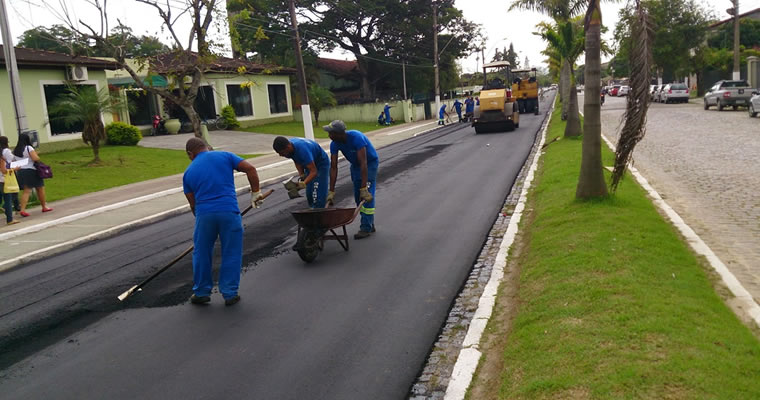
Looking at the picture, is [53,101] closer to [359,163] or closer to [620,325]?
[359,163]

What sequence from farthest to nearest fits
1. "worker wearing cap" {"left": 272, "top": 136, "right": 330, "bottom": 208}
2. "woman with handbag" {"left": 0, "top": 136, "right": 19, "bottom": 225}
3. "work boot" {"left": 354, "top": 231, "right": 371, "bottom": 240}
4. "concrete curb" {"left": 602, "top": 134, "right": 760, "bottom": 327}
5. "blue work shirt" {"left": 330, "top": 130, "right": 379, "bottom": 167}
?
"woman with handbag" {"left": 0, "top": 136, "right": 19, "bottom": 225} → "work boot" {"left": 354, "top": 231, "right": 371, "bottom": 240} → "blue work shirt" {"left": 330, "top": 130, "right": 379, "bottom": 167} → "worker wearing cap" {"left": 272, "top": 136, "right": 330, "bottom": 208} → "concrete curb" {"left": 602, "top": 134, "right": 760, "bottom": 327}

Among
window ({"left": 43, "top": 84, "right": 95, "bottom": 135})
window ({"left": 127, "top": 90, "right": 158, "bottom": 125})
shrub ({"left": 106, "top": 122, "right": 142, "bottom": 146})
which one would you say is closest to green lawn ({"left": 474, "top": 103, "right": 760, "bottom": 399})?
shrub ({"left": 106, "top": 122, "right": 142, "bottom": 146})

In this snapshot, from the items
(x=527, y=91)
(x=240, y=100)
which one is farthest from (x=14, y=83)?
(x=527, y=91)

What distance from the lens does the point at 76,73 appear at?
2441 cm

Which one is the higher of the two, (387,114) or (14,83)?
(14,83)

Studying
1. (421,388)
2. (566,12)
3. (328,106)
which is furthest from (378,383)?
(328,106)

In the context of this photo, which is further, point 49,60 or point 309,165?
point 49,60

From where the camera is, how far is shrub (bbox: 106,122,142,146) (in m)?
25.5

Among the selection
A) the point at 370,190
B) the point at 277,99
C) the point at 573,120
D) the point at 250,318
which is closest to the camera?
the point at 250,318

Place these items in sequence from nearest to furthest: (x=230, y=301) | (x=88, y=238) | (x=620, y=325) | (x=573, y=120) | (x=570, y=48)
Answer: (x=620, y=325) → (x=230, y=301) → (x=88, y=238) → (x=573, y=120) → (x=570, y=48)

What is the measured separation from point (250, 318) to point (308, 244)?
1.86 metres

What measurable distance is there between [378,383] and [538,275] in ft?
8.14

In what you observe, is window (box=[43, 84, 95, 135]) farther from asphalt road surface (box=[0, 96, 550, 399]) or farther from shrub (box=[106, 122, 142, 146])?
asphalt road surface (box=[0, 96, 550, 399])

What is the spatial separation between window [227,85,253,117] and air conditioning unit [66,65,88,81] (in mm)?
12022
